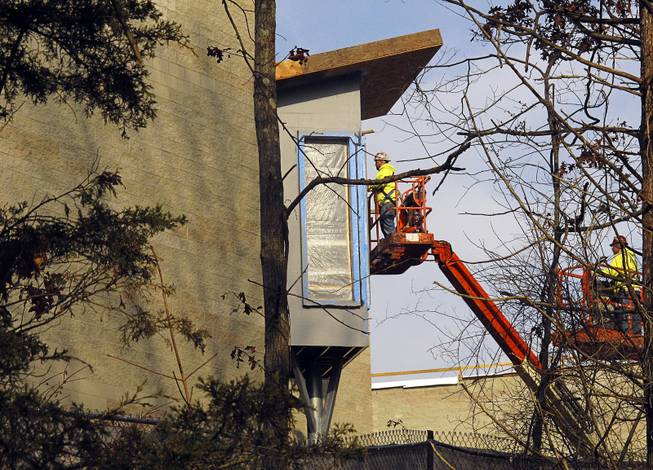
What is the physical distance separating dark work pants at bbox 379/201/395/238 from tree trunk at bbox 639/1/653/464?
31.4 ft

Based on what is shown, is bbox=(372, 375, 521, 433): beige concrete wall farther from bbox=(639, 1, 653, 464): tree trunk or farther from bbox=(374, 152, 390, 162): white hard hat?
bbox=(639, 1, 653, 464): tree trunk

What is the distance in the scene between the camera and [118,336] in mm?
12711

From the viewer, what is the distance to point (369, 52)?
15.4 meters

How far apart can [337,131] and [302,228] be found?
1.57 meters

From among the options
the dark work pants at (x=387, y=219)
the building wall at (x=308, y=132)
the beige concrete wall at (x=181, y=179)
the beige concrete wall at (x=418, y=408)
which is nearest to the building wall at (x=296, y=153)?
the building wall at (x=308, y=132)

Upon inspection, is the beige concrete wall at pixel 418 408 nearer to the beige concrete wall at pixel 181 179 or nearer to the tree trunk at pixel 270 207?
the beige concrete wall at pixel 181 179

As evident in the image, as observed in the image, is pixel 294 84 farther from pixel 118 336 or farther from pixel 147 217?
pixel 147 217

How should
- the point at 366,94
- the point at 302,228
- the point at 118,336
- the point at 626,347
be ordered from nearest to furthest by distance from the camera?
the point at 626,347 → the point at 118,336 → the point at 302,228 → the point at 366,94

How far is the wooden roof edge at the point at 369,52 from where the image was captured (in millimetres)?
15242

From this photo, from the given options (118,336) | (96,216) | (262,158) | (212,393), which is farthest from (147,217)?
(118,336)

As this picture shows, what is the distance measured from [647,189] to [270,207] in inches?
148

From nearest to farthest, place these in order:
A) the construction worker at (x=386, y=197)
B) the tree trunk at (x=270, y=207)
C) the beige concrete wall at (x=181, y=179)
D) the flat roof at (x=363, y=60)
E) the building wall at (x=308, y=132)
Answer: the tree trunk at (x=270, y=207), the beige concrete wall at (x=181, y=179), the building wall at (x=308, y=132), the flat roof at (x=363, y=60), the construction worker at (x=386, y=197)

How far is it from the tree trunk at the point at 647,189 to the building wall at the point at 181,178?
20.3 feet

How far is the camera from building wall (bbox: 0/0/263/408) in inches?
479
